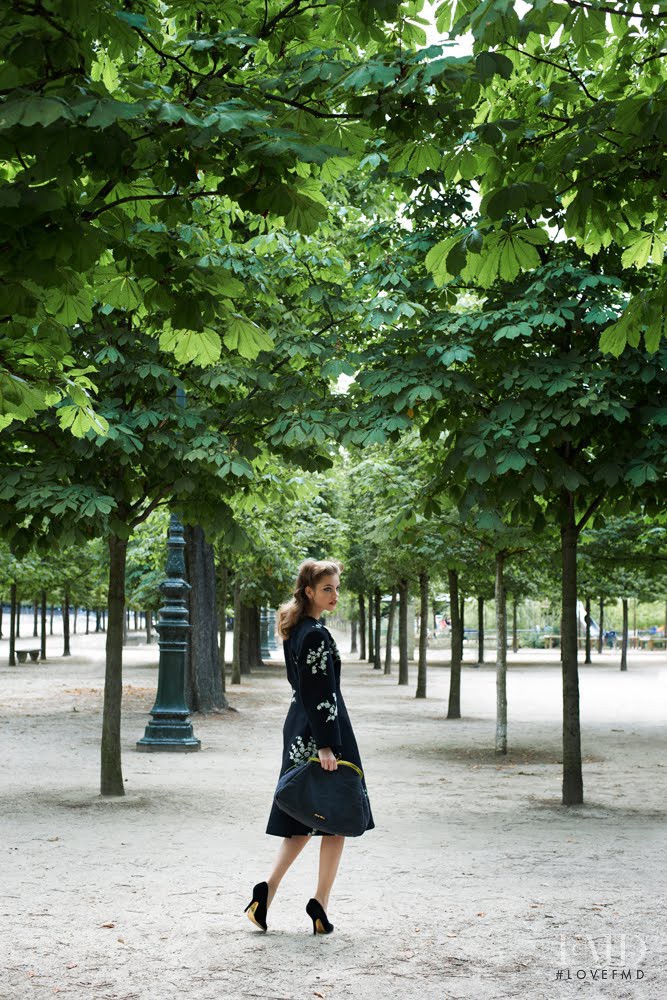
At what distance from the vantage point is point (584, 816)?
9617 millimetres

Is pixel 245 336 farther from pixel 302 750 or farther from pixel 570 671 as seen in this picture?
pixel 570 671

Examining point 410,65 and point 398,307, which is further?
point 398,307

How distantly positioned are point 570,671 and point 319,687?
15.6 ft

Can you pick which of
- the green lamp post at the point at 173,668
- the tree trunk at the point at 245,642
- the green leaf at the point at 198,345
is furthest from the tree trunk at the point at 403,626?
the green leaf at the point at 198,345

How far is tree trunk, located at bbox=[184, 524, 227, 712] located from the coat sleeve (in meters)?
14.2

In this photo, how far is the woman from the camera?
5566 millimetres

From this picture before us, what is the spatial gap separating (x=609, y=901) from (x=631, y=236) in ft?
12.6

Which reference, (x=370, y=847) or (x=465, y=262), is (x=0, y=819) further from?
(x=465, y=262)

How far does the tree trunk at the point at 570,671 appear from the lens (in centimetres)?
974

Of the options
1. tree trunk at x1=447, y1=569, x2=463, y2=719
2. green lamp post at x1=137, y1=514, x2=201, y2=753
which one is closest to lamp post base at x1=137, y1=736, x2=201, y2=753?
green lamp post at x1=137, y1=514, x2=201, y2=753

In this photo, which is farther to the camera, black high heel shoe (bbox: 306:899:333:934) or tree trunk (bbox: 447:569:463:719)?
tree trunk (bbox: 447:569:463:719)

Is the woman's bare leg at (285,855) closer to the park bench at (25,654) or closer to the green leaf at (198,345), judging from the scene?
the green leaf at (198,345)

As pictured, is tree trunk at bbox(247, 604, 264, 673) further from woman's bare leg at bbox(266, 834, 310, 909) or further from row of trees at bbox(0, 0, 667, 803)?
woman's bare leg at bbox(266, 834, 310, 909)

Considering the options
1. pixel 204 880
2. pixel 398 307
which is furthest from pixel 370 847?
pixel 398 307
